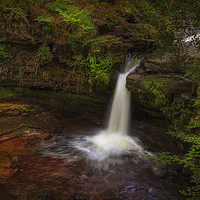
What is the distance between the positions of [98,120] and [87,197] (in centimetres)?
504

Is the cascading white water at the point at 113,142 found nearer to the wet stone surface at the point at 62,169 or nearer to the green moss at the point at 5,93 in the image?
the wet stone surface at the point at 62,169

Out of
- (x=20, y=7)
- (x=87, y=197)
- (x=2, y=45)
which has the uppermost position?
(x=20, y=7)

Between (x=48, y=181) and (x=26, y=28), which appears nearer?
(x=48, y=181)

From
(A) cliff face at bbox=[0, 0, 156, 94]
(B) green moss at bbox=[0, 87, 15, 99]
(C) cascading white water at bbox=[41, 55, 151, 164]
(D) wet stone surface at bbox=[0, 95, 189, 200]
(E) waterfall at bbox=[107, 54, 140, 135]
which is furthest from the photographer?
(B) green moss at bbox=[0, 87, 15, 99]

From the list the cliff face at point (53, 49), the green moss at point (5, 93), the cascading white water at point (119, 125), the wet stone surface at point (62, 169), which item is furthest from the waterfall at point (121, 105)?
the green moss at point (5, 93)

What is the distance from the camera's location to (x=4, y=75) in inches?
275

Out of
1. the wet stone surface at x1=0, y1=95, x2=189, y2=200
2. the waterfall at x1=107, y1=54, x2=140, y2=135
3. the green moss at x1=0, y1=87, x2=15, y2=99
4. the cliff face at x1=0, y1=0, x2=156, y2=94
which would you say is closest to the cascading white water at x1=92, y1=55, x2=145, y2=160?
the waterfall at x1=107, y1=54, x2=140, y2=135

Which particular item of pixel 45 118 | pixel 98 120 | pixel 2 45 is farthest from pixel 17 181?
pixel 2 45

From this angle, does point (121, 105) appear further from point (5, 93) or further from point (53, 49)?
point (5, 93)

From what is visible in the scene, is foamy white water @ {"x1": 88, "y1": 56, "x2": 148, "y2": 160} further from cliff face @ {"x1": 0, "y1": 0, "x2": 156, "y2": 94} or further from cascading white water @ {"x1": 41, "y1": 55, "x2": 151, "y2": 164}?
cliff face @ {"x1": 0, "y1": 0, "x2": 156, "y2": 94}

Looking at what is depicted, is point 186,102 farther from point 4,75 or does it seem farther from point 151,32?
point 4,75

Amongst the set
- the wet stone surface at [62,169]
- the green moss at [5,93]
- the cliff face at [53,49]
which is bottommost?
the wet stone surface at [62,169]

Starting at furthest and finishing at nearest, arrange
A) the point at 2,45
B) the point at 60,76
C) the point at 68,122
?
the point at 68,122, the point at 60,76, the point at 2,45

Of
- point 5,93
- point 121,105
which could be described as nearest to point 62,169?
point 121,105
